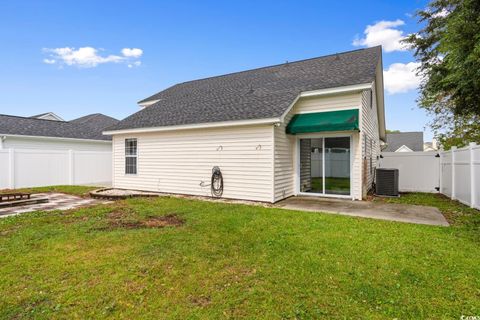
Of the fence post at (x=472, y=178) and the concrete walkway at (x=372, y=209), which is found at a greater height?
the fence post at (x=472, y=178)

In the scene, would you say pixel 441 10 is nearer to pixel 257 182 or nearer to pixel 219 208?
pixel 257 182

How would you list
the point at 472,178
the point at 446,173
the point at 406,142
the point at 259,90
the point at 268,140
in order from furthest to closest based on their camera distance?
the point at 406,142, the point at 259,90, the point at 446,173, the point at 268,140, the point at 472,178

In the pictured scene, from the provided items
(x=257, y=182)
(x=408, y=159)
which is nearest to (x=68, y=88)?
(x=257, y=182)

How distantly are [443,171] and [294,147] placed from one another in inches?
291

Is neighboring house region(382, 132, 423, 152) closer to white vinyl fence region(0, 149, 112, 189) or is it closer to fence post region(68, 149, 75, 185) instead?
white vinyl fence region(0, 149, 112, 189)

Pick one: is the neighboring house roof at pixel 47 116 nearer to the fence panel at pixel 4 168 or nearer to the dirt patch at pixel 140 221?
the fence panel at pixel 4 168

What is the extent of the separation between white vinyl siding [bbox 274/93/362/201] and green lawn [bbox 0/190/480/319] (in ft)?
10.8

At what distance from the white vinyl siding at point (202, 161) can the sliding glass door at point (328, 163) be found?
2.22 meters

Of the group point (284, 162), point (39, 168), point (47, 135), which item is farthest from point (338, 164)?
point (47, 135)

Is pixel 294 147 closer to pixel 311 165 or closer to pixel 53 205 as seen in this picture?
pixel 311 165

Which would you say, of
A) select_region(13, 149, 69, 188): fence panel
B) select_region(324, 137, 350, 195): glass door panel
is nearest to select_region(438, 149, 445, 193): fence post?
select_region(324, 137, 350, 195): glass door panel

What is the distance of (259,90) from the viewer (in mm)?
12086

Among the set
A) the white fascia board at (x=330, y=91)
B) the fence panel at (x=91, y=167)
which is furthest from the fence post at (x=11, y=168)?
the white fascia board at (x=330, y=91)

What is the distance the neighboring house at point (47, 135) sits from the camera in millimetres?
14937
